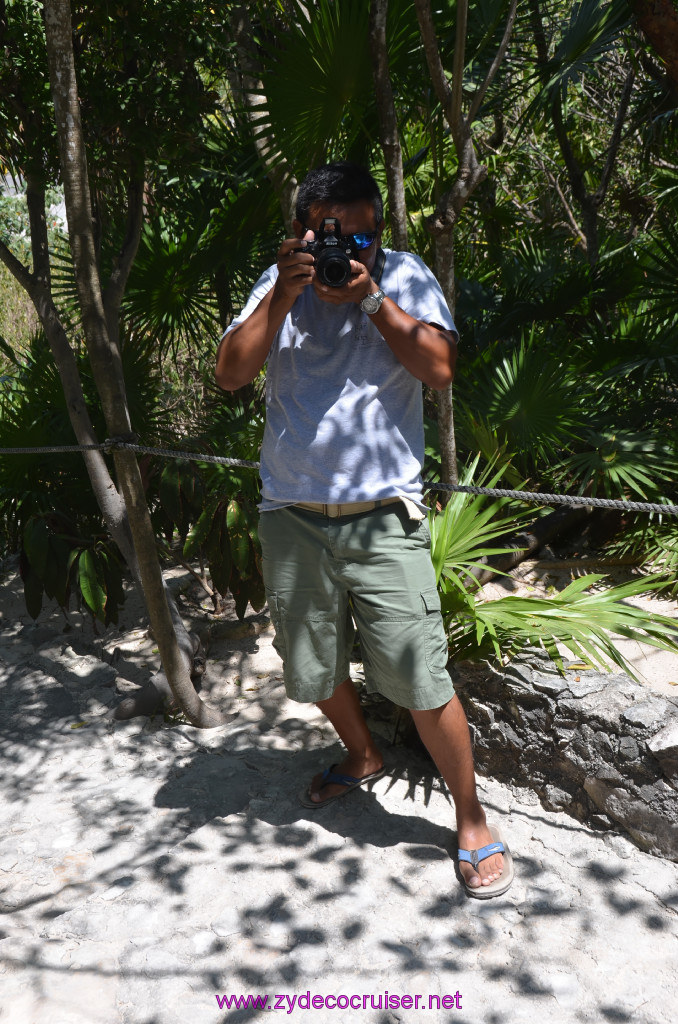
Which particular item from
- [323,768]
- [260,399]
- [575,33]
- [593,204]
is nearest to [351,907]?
[323,768]

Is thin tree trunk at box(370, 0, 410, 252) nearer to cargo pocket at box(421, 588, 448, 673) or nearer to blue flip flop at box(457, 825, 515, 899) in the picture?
cargo pocket at box(421, 588, 448, 673)

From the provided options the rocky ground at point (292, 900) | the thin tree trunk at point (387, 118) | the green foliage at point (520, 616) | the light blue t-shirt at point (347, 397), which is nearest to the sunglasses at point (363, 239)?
the light blue t-shirt at point (347, 397)

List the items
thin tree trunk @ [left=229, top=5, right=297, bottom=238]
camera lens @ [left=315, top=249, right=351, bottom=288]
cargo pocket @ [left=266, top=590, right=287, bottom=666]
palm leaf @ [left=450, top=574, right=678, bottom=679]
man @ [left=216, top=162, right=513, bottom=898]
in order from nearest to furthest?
camera lens @ [left=315, top=249, right=351, bottom=288] → man @ [left=216, top=162, right=513, bottom=898] → cargo pocket @ [left=266, top=590, right=287, bottom=666] → palm leaf @ [left=450, top=574, right=678, bottom=679] → thin tree trunk @ [left=229, top=5, right=297, bottom=238]

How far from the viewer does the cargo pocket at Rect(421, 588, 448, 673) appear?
1.99 m

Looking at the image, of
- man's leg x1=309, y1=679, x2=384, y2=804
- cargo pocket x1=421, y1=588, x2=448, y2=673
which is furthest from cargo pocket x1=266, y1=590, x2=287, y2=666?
cargo pocket x1=421, y1=588, x2=448, y2=673

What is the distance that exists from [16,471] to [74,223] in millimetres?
1406

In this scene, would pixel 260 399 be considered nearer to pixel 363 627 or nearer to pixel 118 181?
pixel 118 181

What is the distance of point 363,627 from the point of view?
2.05m

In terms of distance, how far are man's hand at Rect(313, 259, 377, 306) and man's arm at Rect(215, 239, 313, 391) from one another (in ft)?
0.13

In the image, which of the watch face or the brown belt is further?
the brown belt

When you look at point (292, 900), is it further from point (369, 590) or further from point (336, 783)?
point (369, 590)

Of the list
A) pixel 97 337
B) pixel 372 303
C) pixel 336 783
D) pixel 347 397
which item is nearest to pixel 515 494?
pixel 347 397

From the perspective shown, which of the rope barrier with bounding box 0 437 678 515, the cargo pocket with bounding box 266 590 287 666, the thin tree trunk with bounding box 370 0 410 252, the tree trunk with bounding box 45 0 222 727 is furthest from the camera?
the thin tree trunk with bounding box 370 0 410 252

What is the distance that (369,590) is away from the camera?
1987 mm
